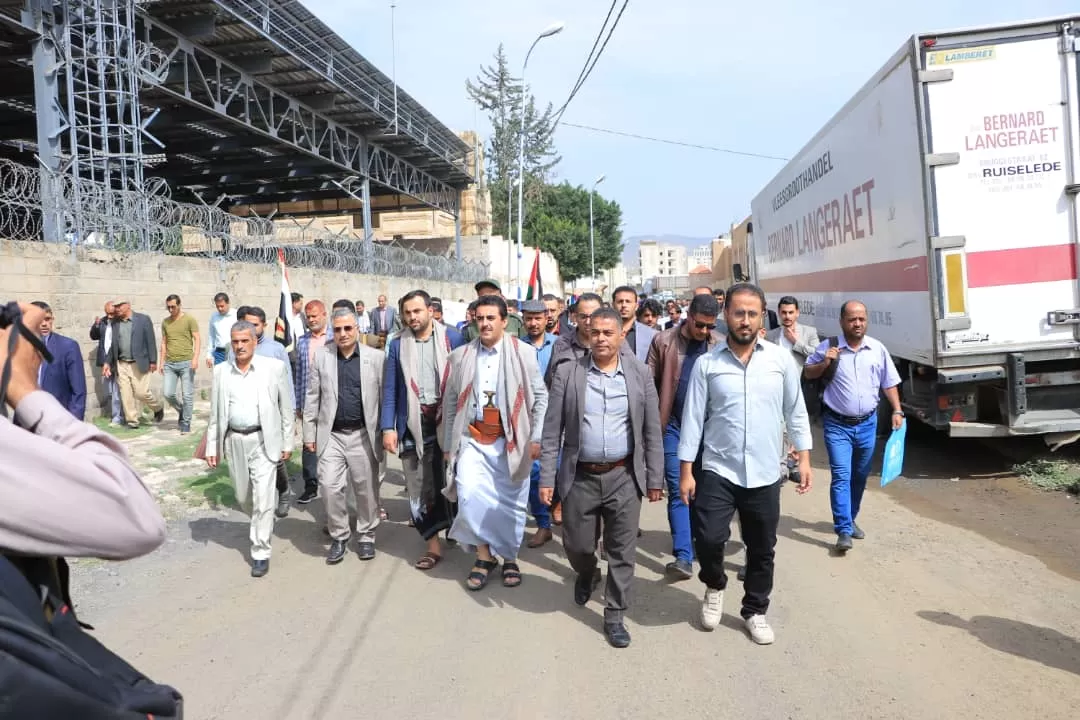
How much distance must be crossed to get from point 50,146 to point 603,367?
→ 11.5 m

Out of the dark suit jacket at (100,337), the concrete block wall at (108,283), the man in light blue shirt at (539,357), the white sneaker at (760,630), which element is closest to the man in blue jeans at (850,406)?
the white sneaker at (760,630)

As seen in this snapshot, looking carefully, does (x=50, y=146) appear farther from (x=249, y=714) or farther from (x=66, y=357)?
(x=249, y=714)

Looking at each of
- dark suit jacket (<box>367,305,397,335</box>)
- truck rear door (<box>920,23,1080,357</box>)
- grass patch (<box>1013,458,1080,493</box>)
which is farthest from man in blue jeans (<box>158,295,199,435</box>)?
grass patch (<box>1013,458,1080,493</box>)

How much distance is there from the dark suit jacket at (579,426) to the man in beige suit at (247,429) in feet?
7.49

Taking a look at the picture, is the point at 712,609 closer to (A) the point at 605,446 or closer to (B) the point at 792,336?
(A) the point at 605,446

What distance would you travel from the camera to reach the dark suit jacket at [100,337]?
33.6 feet

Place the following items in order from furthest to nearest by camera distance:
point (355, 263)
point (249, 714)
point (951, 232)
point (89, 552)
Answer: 1. point (355, 263)
2. point (951, 232)
3. point (249, 714)
4. point (89, 552)

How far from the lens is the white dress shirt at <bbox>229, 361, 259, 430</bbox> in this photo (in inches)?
219

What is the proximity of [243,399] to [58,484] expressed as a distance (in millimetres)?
4556

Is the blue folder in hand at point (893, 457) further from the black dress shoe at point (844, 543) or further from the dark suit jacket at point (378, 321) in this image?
the dark suit jacket at point (378, 321)

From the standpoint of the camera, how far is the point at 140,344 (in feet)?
33.5

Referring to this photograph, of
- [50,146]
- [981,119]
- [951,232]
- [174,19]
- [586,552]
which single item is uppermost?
[174,19]

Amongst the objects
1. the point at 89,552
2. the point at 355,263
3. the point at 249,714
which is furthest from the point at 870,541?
the point at 355,263

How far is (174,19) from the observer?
16.2 meters
